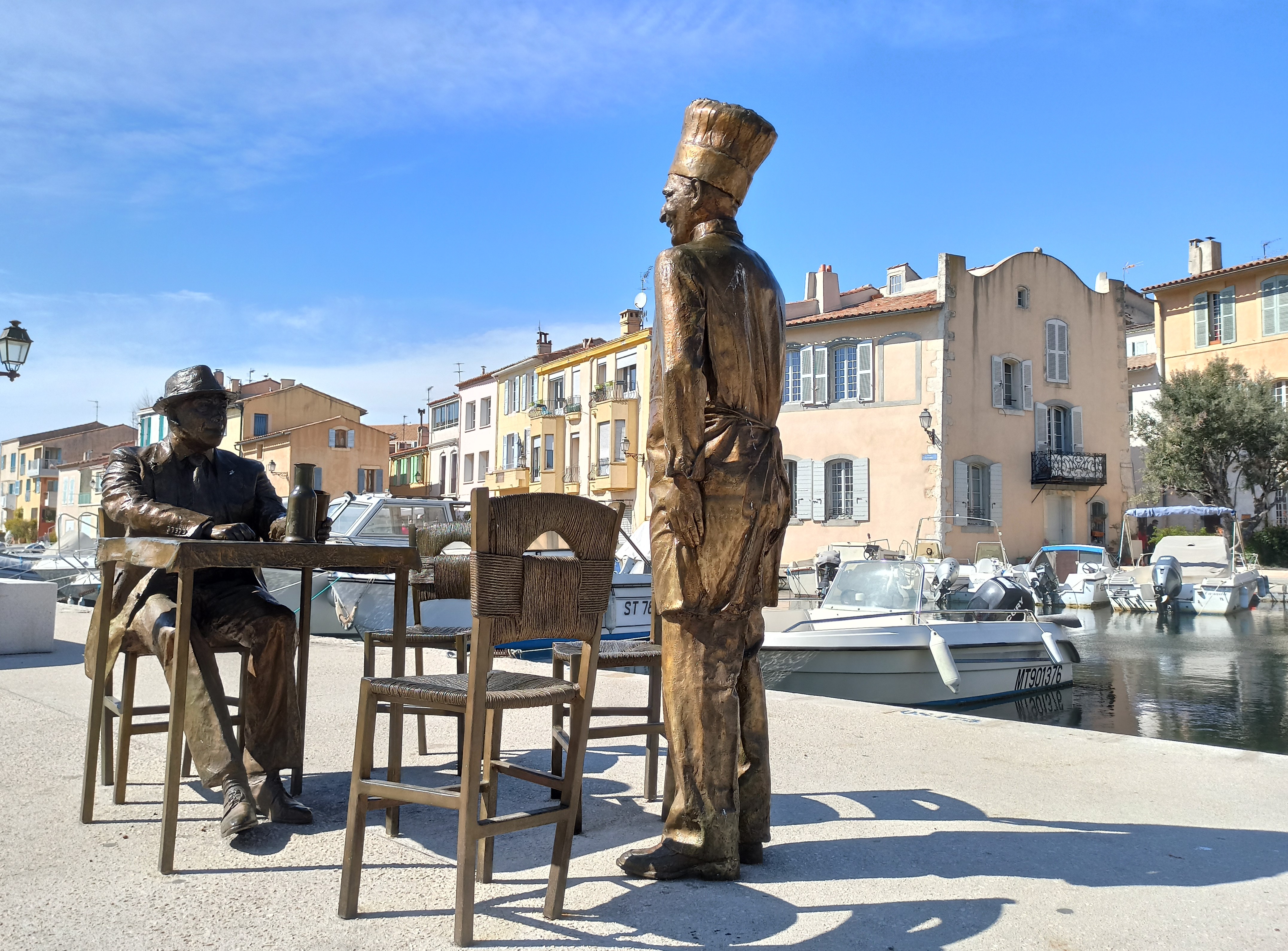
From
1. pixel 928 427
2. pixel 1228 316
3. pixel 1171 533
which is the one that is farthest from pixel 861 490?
pixel 1228 316

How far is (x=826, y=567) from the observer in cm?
2488

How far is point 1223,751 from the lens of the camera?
17.1 ft

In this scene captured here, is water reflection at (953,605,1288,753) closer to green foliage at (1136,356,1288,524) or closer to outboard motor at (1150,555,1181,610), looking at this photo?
outboard motor at (1150,555,1181,610)

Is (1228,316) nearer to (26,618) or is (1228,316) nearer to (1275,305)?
(1275,305)

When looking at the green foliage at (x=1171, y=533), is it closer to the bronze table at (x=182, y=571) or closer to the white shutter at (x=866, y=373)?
the white shutter at (x=866, y=373)

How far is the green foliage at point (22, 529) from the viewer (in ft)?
236

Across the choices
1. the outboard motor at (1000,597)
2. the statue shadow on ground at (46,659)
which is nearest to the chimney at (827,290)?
the outboard motor at (1000,597)

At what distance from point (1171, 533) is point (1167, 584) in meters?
9.05

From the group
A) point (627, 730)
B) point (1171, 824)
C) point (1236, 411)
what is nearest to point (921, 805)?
point (1171, 824)

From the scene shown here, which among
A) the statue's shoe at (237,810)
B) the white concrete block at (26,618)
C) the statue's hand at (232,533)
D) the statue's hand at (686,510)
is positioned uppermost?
the statue's hand at (686,510)

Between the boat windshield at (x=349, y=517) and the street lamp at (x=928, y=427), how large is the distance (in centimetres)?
1852

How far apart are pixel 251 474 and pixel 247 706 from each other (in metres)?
1.11

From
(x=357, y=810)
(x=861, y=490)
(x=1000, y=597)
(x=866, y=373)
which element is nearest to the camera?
(x=357, y=810)

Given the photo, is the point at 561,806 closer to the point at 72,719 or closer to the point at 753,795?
the point at 753,795
